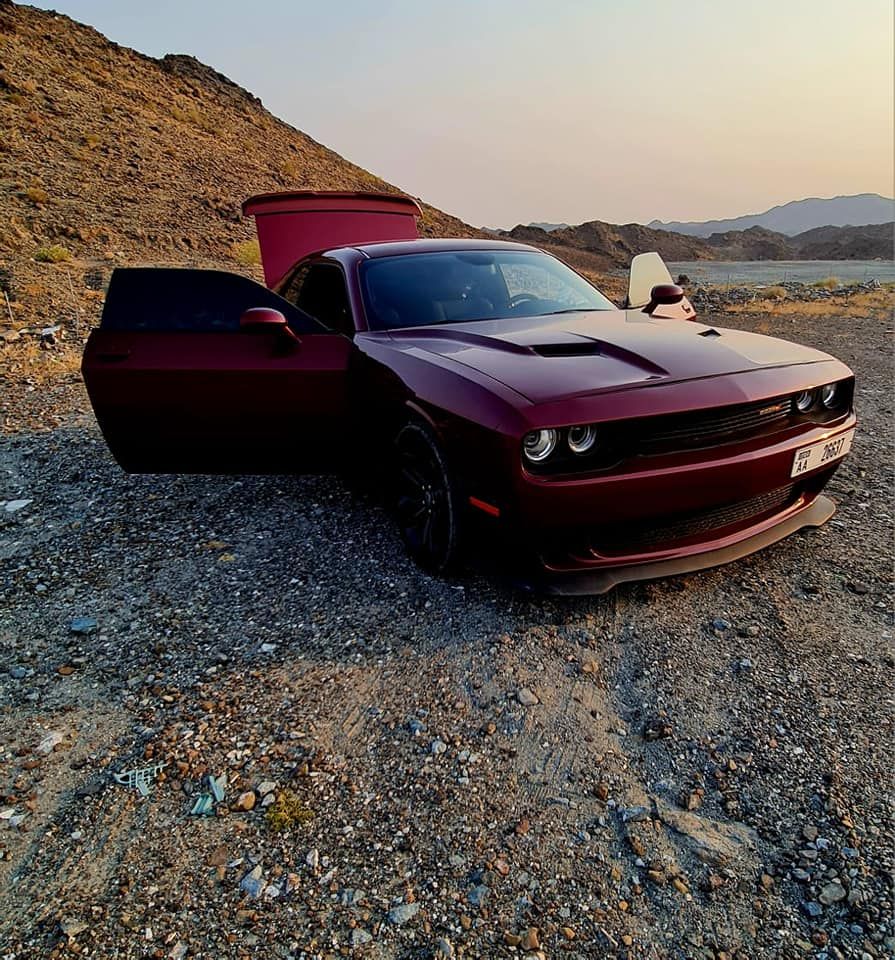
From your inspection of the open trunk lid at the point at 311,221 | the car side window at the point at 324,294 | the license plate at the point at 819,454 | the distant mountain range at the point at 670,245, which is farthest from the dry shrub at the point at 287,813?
the distant mountain range at the point at 670,245

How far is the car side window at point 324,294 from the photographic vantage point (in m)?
3.59

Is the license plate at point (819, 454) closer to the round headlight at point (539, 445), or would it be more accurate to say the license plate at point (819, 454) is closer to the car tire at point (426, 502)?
the round headlight at point (539, 445)

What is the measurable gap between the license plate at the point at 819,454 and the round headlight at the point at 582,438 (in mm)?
920

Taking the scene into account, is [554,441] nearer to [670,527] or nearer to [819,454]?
[670,527]

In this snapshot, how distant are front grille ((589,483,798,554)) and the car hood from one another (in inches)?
20.5

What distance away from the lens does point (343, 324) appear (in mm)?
3566

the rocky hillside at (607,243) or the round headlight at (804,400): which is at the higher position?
the rocky hillside at (607,243)

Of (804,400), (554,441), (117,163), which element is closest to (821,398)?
(804,400)

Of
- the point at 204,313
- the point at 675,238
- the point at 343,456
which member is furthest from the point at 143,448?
the point at 675,238

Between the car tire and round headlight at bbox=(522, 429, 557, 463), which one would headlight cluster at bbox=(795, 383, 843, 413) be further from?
the car tire

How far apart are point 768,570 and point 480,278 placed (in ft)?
7.05

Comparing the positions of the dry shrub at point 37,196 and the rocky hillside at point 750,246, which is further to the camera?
the rocky hillside at point 750,246

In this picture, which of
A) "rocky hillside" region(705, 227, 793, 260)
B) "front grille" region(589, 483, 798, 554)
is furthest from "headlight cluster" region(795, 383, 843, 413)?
"rocky hillside" region(705, 227, 793, 260)

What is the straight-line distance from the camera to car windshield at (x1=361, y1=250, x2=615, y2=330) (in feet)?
11.2
